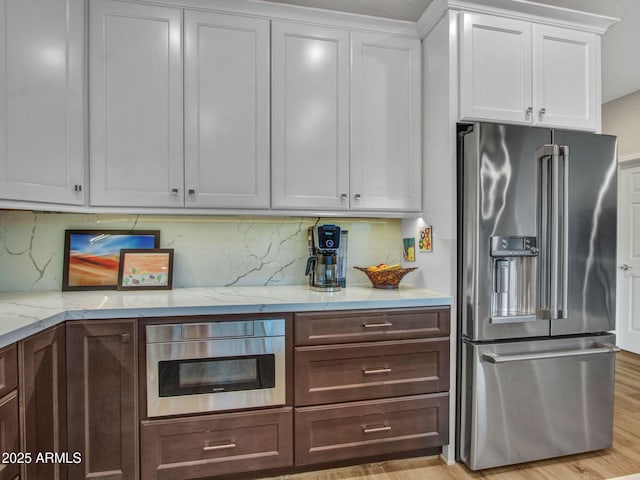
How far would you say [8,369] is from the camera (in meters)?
1.25

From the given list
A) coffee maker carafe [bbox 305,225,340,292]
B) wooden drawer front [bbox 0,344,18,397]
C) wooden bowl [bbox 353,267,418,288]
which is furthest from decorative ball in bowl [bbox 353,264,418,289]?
wooden drawer front [bbox 0,344,18,397]

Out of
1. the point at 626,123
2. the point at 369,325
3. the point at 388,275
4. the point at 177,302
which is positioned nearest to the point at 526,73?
the point at 388,275

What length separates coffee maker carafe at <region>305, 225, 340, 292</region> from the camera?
2.18 m

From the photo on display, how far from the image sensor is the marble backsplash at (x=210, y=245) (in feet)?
6.96

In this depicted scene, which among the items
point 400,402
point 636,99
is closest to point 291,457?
point 400,402

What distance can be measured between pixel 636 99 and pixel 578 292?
3.09 meters

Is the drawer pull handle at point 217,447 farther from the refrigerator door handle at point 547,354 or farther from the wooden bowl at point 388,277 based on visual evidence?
the refrigerator door handle at point 547,354

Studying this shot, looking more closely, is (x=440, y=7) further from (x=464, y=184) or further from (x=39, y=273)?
(x=39, y=273)

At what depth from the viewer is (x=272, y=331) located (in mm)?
1784

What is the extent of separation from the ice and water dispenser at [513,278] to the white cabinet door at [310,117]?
A: 2.97ft

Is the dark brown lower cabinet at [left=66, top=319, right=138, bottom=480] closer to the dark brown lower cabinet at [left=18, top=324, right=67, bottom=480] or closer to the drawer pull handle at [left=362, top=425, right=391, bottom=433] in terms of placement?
the dark brown lower cabinet at [left=18, top=324, right=67, bottom=480]

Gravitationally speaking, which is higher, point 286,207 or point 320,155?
point 320,155

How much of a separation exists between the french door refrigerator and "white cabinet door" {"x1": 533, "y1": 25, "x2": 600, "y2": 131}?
0.71 ft

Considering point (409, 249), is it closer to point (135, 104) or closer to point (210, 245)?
point (210, 245)
